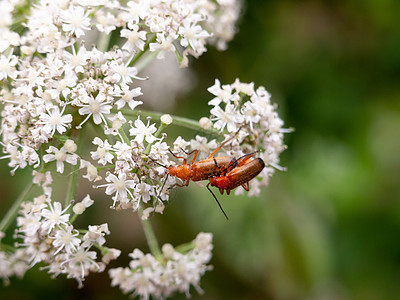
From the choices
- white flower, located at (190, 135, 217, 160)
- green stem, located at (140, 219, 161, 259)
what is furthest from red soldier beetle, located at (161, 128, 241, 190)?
green stem, located at (140, 219, 161, 259)

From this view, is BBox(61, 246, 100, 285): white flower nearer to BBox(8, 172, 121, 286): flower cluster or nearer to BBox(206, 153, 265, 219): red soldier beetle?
BBox(8, 172, 121, 286): flower cluster

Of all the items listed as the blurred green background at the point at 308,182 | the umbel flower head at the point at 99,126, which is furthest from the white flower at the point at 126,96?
the blurred green background at the point at 308,182

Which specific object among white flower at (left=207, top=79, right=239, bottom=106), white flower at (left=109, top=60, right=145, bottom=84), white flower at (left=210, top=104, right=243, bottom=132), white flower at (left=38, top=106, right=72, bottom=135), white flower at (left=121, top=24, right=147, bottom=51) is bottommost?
white flower at (left=38, top=106, right=72, bottom=135)

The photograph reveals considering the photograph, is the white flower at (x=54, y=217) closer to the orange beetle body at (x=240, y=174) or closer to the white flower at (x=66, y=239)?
the white flower at (x=66, y=239)

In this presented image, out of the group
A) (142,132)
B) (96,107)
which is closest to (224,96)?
(142,132)

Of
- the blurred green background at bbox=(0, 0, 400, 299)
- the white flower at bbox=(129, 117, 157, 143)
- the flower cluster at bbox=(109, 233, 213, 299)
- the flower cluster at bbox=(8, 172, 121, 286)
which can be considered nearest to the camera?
the white flower at bbox=(129, 117, 157, 143)

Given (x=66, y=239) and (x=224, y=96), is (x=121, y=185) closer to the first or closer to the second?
(x=66, y=239)
